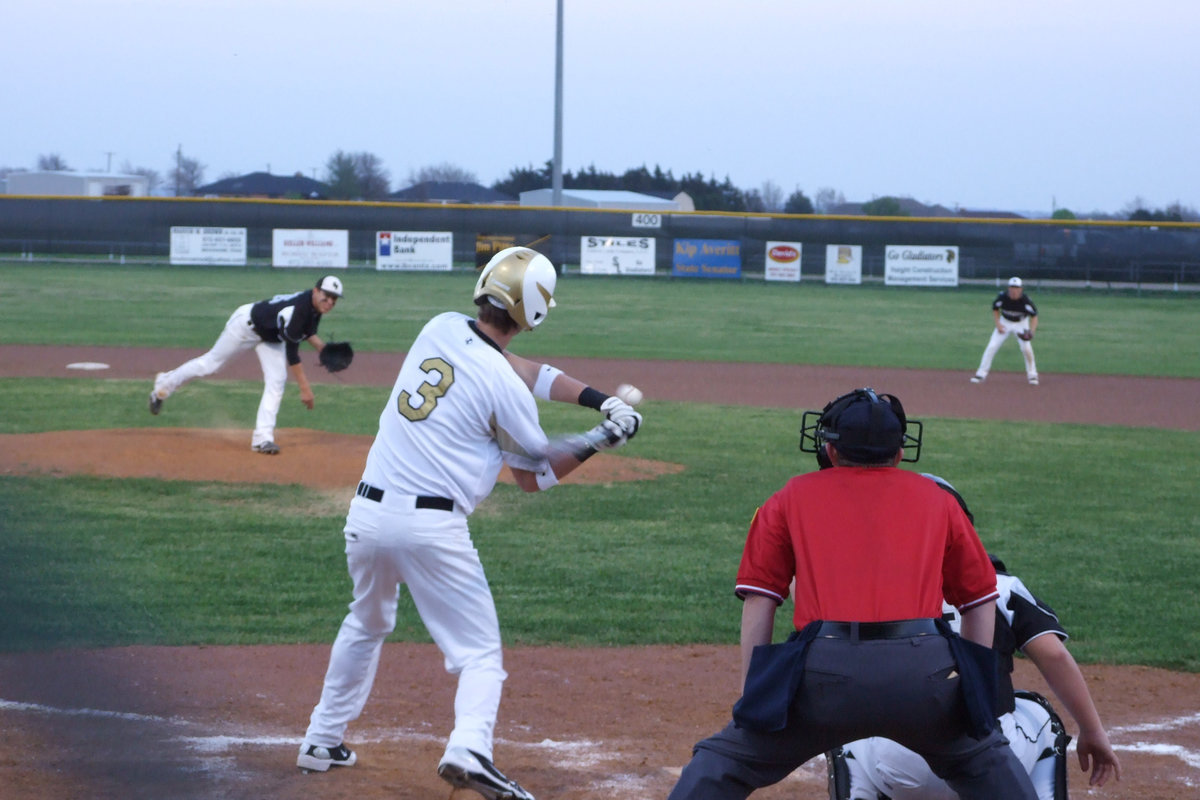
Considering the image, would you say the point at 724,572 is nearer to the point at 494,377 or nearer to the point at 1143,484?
the point at 494,377

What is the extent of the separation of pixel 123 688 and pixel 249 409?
1024 centimetres

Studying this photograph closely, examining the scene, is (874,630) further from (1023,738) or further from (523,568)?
(523,568)

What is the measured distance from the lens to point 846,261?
3844 centimetres

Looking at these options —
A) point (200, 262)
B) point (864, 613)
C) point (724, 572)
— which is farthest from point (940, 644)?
point (200, 262)

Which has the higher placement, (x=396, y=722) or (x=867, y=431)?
(x=867, y=431)

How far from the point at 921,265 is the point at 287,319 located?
29505 mm

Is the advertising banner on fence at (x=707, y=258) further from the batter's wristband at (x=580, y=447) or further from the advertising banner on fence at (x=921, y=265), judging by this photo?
the batter's wristband at (x=580, y=447)

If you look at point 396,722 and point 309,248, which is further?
point 309,248

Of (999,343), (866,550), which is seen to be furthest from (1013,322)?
(866,550)

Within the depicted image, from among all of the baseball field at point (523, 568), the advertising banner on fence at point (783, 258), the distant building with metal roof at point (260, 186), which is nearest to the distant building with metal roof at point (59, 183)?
the distant building with metal roof at point (260, 186)

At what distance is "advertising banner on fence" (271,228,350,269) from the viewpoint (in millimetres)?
36906

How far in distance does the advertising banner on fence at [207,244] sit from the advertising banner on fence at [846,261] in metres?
17.6

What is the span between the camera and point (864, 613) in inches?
117

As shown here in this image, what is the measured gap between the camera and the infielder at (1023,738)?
3.26 m
